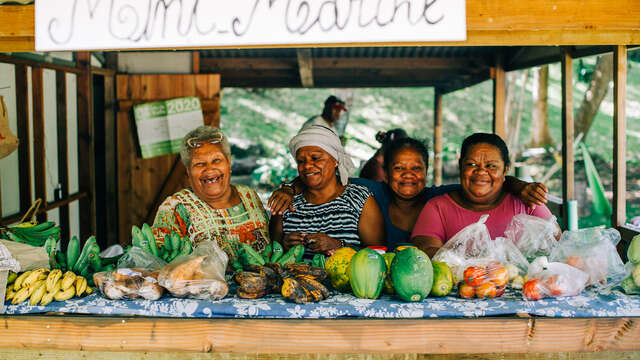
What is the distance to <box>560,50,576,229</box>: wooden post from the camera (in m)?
4.79

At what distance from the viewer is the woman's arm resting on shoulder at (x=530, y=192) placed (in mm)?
2615

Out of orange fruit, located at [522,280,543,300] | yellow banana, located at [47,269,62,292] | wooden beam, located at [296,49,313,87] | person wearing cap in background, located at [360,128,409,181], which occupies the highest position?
wooden beam, located at [296,49,313,87]

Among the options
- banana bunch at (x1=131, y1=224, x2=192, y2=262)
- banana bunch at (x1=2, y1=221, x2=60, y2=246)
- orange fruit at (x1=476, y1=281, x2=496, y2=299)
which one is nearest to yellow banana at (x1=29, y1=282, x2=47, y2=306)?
banana bunch at (x1=131, y1=224, x2=192, y2=262)

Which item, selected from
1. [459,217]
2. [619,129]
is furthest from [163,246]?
[619,129]

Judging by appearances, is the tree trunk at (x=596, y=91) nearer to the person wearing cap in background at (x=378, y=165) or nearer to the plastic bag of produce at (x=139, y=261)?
the person wearing cap in background at (x=378, y=165)

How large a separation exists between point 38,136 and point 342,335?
3721mm

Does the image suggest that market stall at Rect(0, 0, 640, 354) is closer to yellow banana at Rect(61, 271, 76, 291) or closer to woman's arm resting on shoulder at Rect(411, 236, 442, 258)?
yellow banana at Rect(61, 271, 76, 291)

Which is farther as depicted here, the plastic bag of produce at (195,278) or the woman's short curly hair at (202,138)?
the woman's short curly hair at (202,138)

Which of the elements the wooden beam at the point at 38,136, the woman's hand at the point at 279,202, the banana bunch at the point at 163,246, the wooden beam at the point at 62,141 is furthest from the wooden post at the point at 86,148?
the banana bunch at the point at 163,246

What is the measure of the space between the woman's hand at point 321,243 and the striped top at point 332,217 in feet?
0.38

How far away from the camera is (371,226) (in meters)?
3.09

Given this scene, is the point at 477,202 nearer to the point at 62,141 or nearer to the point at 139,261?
the point at 139,261

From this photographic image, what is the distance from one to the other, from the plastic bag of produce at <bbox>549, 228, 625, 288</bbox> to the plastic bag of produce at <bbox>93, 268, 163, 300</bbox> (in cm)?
174

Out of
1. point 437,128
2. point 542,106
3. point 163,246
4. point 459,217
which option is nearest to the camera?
point 163,246
